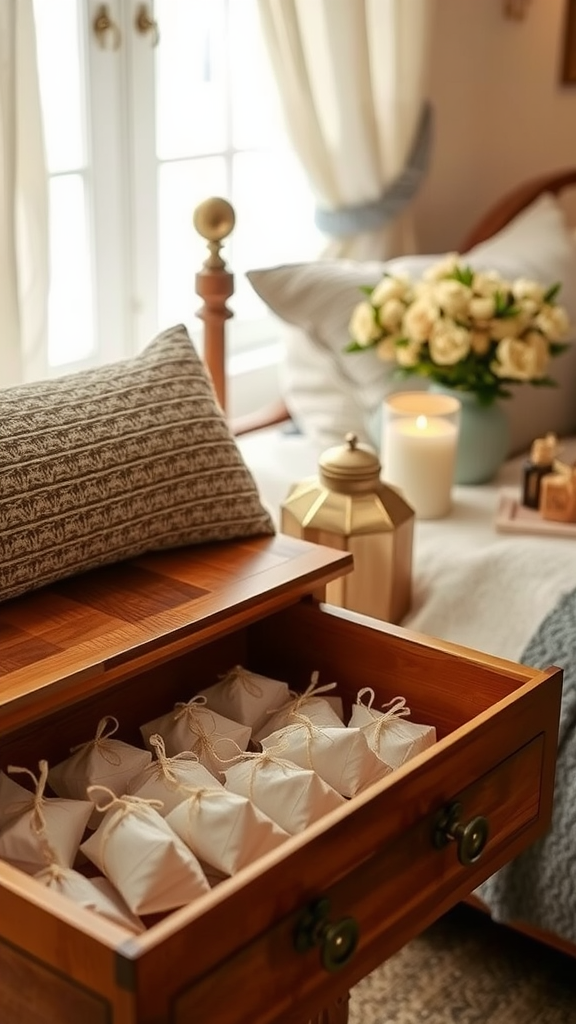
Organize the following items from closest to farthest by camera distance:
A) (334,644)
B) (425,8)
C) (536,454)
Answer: (334,644)
(536,454)
(425,8)

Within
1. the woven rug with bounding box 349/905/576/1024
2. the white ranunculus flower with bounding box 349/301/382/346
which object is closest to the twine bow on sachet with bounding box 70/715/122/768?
the woven rug with bounding box 349/905/576/1024

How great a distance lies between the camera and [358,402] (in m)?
2.04

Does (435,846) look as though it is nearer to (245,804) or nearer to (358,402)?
(245,804)

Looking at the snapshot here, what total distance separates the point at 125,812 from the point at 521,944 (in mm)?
979

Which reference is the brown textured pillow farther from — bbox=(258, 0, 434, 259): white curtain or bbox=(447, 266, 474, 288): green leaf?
bbox=(258, 0, 434, 259): white curtain

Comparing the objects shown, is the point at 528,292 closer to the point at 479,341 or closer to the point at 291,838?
the point at 479,341

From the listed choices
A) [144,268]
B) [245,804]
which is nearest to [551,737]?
[245,804]

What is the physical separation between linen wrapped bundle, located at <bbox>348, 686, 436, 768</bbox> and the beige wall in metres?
1.66

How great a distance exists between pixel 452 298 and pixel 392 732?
85 cm

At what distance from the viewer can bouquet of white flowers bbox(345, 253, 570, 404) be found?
184cm

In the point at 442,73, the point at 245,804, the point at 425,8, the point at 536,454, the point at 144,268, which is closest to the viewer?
the point at 245,804

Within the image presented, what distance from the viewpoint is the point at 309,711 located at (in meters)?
1.19

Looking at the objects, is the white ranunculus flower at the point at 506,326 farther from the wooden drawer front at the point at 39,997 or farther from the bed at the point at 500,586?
the wooden drawer front at the point at 39,997

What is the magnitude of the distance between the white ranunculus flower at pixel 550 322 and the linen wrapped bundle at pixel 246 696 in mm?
839
